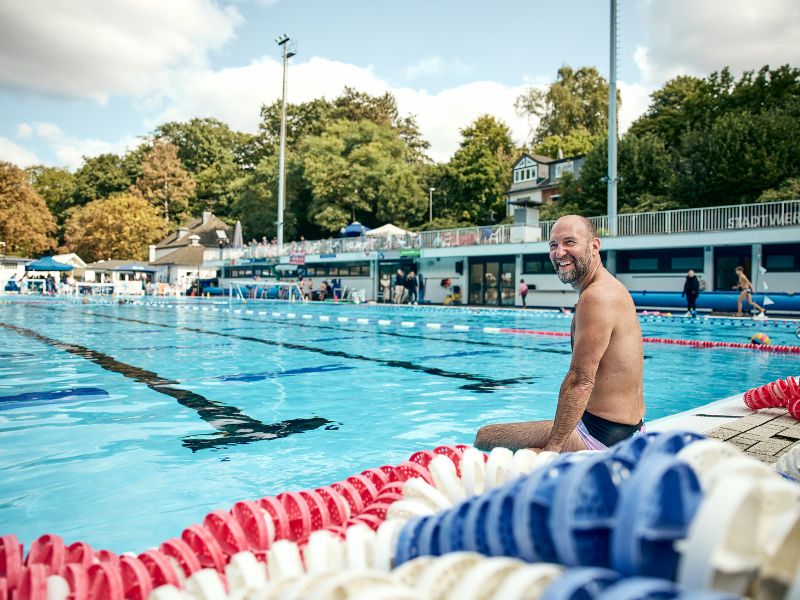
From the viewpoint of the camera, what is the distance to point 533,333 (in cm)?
1655

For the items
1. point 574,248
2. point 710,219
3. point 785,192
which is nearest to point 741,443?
point 574,248

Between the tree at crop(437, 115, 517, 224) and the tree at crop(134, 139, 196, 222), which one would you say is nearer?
the tree at crop(437, 115, 517, 224)

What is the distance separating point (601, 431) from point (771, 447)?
1506 millimetres

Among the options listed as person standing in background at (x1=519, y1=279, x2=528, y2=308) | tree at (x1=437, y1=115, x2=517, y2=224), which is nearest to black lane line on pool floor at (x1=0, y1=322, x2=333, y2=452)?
person standing in background at (x1=519, y1=279, x2=528, y2=308)

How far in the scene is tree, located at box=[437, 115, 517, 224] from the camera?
48.8 metres

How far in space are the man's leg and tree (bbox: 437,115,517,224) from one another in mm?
45648

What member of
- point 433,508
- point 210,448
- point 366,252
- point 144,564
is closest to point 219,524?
point 144,564

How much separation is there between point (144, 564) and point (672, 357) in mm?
11615

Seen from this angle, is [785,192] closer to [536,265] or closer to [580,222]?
[536,265]

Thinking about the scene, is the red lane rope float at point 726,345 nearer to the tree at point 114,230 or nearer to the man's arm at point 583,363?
the man's arm at point 583,363

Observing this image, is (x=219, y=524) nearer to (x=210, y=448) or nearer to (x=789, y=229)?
(x=210, y=448)

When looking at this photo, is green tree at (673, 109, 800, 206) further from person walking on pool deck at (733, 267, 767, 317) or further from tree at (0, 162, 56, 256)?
tree at (0, 162, 56, 256)

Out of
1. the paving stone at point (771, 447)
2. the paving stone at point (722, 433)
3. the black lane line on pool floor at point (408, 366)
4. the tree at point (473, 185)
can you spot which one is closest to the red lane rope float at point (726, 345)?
the black lane line on pool floor at point (408, 366)

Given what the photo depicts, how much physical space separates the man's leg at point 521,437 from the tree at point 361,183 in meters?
45.8
